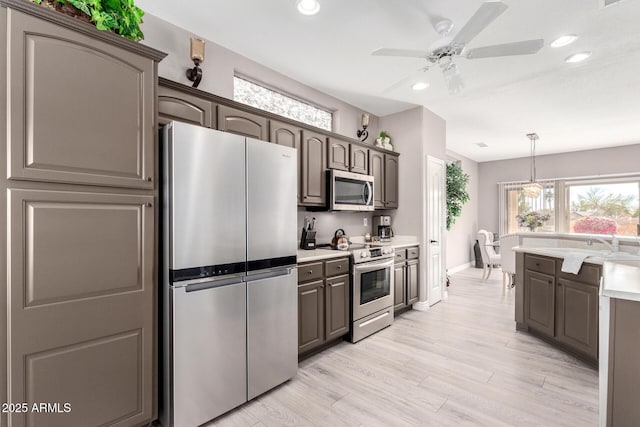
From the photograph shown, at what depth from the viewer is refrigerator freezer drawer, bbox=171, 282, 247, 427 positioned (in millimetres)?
1756

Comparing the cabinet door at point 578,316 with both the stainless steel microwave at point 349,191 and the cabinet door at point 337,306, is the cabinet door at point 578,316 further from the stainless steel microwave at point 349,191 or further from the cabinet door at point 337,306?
the stainless steel microwave at point 349,191

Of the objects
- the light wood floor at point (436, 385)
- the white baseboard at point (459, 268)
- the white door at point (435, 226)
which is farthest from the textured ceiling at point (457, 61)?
the white baseboard at point (459, 268)

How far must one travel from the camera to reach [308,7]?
7.22 ft

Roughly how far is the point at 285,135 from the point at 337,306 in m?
1.74

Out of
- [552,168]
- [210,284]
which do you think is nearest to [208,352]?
[210,284]

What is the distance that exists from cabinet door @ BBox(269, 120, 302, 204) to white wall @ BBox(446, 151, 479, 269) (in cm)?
467

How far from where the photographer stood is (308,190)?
320 cm

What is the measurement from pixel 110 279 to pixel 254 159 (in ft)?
3.60

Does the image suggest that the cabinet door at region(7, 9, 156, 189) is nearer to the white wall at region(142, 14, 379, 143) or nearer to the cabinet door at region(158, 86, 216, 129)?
the cabinet door at region(158, 86, 216, 129)

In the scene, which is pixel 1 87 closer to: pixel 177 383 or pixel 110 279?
pixel 110 279

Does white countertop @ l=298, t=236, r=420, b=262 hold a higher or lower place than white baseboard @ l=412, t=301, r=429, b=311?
higher

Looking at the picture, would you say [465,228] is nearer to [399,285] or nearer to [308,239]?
[399,285]

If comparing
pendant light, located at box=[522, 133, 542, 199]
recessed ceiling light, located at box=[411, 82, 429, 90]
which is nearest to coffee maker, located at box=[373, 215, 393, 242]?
recessed ceiling light, located at box=[411, 82, 429, 90]

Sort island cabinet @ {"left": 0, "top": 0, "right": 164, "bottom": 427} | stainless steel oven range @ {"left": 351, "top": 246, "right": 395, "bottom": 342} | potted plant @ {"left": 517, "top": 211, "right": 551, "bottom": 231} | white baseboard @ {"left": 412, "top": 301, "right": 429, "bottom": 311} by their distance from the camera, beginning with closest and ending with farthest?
island cabinet @ {"left": 0, "top": 0, "right": 164, "bottom": 427} < stainless steel oven range @ {"left": 351, "top": 246, "right": 395, "bottom": 342} < white baseboard @ {"left": 412, "top": 301, "right": 429, "bottom": 311} < potted plant @ {"left": 517, "top": 211, "right": 551, "bottom": 231}
